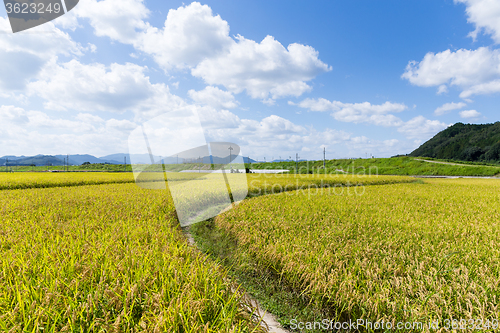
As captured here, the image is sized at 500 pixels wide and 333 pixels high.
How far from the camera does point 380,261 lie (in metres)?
3.49

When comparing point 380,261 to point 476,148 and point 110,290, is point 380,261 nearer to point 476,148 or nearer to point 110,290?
point 110,290

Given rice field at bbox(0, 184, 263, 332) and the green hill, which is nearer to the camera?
rice field at bbox(0, 184, 263, 332)

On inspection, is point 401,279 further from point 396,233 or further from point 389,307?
point 396,233

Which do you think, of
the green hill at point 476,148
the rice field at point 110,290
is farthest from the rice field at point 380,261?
the green hill at point 476,148

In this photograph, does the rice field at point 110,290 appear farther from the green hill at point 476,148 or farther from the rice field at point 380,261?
the green hill at point 476,148

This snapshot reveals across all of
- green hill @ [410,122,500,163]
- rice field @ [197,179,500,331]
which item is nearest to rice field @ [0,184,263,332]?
rice field @ [197,179,500,331]

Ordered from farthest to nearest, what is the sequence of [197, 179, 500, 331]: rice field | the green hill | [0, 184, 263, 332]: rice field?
1. the green hill
2. [197, 179, 500, 331]: rice field
3. [0, 184, 263, 332]: rice field

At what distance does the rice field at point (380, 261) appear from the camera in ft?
8.26

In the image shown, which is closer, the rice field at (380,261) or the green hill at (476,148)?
the rice field at (380,261)

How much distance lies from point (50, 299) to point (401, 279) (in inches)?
160

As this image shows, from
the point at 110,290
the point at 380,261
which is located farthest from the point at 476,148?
the point at 110,290

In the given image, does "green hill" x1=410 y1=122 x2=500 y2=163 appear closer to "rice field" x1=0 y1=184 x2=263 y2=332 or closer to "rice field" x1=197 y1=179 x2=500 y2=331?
"rice field" x1=197 y1=179 x2=500 y2=331

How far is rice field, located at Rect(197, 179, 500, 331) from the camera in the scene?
2.52 m

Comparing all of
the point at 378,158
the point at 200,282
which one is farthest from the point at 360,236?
the point at 378,158
